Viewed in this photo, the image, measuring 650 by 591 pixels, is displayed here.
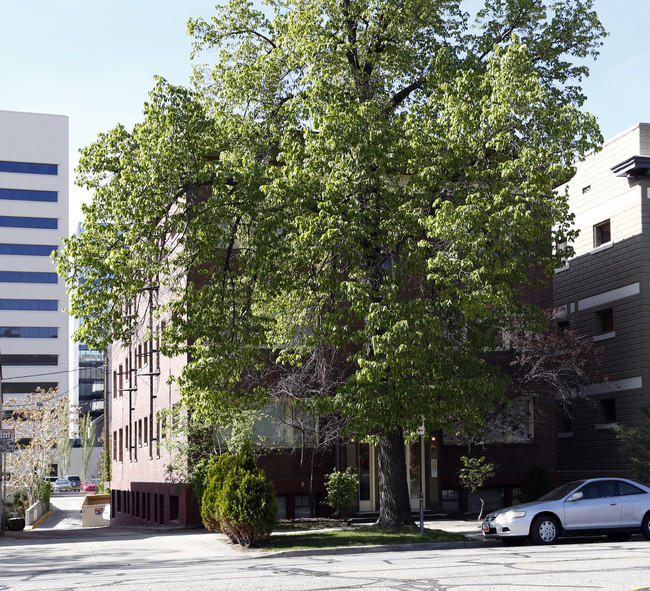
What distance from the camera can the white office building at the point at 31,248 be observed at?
103000 mm

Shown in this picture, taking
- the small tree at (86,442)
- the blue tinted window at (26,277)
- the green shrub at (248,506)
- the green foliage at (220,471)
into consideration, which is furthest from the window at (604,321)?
the blue tinted window at (26,277)

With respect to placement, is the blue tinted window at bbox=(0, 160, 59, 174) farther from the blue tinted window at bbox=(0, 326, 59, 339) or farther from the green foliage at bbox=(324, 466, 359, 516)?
the green foliage at bbox=(324, 466, 359, 516)

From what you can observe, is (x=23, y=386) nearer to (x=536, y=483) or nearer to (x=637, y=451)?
(x=536, y=483)

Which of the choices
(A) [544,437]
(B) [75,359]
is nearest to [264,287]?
(A) [544,437]

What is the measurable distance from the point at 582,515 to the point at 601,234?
57.1ft

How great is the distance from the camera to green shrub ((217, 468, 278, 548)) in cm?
2023

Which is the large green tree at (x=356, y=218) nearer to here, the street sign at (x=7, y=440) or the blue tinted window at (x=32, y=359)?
the street sign at (x=7, y=440)

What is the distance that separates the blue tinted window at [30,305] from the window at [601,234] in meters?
81.1

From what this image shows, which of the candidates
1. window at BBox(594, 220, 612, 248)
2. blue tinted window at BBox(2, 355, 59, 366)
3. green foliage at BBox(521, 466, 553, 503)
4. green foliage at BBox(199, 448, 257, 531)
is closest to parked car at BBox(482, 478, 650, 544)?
green foliage at BBox(199, 448, 257, 531)

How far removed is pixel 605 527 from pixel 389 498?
5372 millimetres

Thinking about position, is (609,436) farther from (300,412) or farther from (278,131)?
(278,131)

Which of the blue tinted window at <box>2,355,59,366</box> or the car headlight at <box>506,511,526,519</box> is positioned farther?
the blue tinted window at <box>2,355,59,366</box>

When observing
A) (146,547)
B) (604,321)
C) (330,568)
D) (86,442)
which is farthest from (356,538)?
(86,442)

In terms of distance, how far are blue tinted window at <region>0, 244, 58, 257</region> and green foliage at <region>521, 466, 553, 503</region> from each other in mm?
82397
